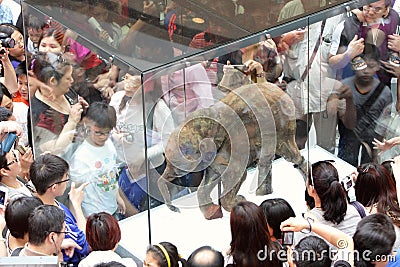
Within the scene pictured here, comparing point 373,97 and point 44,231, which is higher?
point 373,97

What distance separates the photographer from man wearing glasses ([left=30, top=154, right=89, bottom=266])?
17.5ft

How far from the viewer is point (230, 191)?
5.88m

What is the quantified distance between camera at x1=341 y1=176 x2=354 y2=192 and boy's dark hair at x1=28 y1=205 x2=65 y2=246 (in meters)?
1.53

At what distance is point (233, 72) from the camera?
582cm

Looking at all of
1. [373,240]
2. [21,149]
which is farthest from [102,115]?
[373,240]

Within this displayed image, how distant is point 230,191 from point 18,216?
1315mm

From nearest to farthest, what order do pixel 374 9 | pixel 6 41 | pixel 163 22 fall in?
pixel 163 22 → pixel 374 9 → pixel 6 41

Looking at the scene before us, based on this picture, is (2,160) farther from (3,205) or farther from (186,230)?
(186,230)

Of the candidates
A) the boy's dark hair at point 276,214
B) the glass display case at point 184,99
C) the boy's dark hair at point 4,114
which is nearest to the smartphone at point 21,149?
the glass display case at point 184,99

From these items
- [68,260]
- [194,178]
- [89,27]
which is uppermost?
[89,27]

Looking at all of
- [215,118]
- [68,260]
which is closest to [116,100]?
[215,118]

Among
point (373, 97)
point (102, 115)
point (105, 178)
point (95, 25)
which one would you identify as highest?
point (95, 25)

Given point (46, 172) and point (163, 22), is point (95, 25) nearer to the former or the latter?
point (163, 22)

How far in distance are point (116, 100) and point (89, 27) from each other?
1.88 feet
